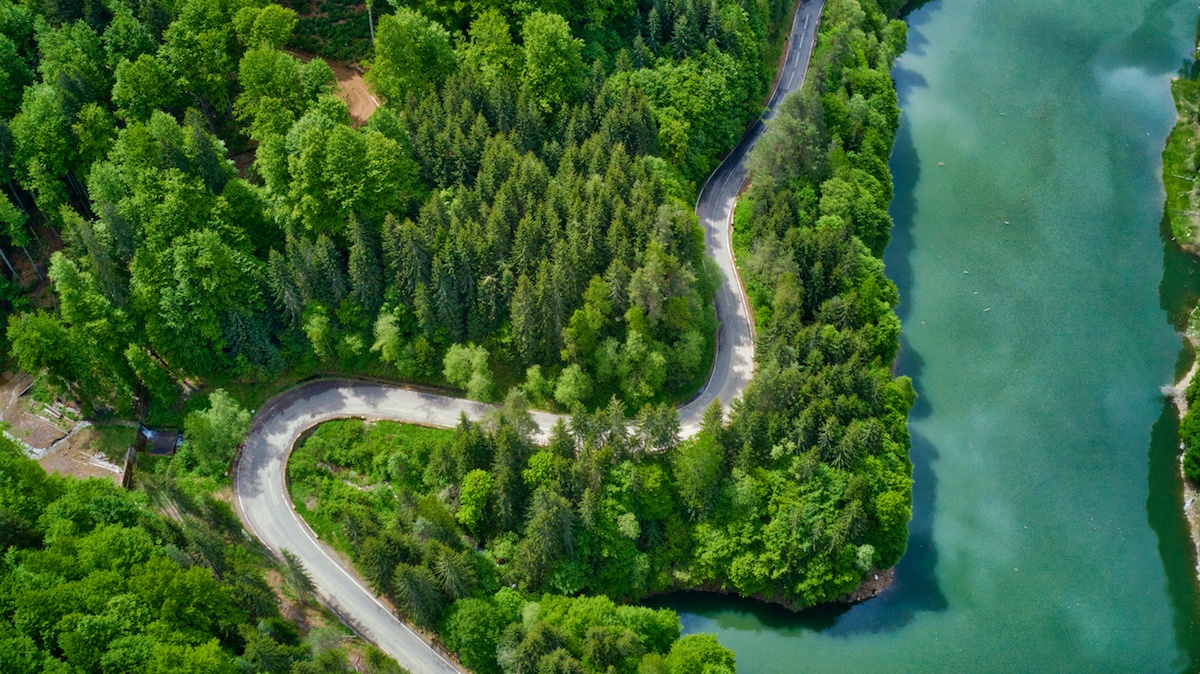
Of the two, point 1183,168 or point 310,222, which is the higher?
point 1183,168

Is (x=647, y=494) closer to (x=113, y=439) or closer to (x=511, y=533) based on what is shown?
(x=511, y=533)

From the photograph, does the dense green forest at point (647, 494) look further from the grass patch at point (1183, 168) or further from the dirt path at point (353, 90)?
the grass patch at point (1183, 168)

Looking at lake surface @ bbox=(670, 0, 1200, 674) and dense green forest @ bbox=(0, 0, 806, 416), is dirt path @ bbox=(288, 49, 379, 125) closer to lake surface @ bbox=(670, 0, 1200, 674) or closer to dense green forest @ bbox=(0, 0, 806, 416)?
dense green forest @ bbox=(0, 0, 806, 416)

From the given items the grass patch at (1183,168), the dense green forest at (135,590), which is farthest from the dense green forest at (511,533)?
the grass patch at (1183,168)

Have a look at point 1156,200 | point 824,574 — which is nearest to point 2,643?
point 824,574

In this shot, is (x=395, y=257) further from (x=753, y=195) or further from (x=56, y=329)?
(x=753, y=195)

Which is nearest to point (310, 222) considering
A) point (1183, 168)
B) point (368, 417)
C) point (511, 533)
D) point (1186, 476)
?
point (368, 417)

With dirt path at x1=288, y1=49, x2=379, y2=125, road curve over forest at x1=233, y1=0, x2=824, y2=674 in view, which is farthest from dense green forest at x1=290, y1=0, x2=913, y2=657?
dirt path at x1=288, y1=49, x2=379, y2=125
